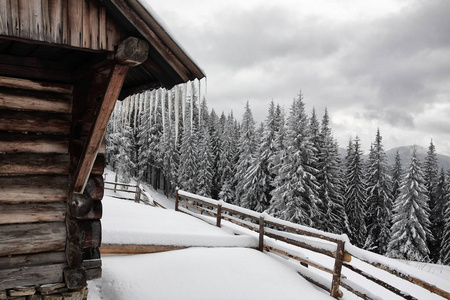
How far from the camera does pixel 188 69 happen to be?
3787 mm

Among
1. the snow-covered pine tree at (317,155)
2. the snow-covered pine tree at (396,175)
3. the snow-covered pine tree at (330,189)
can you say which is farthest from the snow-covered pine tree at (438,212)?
the snow-covered pine tree at (317,155)

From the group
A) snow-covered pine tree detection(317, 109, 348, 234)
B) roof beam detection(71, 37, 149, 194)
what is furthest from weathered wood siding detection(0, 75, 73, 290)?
snow-covered pine tree detection(317, 109, 348, 234)

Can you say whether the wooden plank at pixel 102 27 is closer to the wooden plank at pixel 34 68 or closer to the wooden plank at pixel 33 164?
the wooden plank at pixel 34 68

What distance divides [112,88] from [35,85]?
1.36 meters

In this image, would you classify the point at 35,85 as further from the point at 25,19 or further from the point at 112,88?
the point at 112,88

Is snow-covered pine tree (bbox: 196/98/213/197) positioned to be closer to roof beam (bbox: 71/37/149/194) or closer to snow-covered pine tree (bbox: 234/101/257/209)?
snow-covered pine tree (bbox: 234/101/257/209)

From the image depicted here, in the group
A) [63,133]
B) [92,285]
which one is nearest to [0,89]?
[63,133]

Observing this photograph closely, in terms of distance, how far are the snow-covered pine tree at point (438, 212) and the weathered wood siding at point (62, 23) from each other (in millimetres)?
41888

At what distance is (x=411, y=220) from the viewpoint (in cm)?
2798

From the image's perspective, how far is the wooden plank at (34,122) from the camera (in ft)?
12.3

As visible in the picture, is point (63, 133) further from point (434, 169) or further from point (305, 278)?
point (434, 169)

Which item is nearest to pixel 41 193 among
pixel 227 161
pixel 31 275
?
pixel 31 275

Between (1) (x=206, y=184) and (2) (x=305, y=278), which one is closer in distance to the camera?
(2) (x=305, y=278)

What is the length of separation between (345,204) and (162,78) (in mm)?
34602
